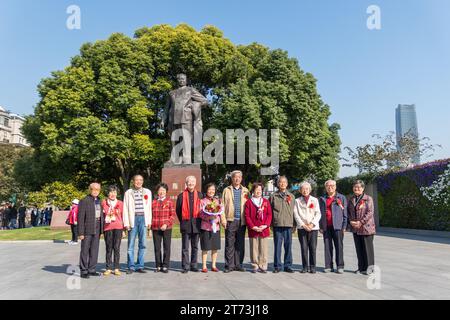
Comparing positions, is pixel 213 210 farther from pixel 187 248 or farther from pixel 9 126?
pixel 9 126

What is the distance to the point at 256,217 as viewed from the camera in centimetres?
711

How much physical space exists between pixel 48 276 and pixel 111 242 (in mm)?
1200

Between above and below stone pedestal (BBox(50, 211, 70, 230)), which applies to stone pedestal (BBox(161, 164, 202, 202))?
above

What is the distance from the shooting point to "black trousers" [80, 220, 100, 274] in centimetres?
665

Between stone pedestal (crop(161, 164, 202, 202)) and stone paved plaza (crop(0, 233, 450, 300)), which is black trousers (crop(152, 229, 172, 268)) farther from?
stone pedestal (crop(161, 164, 202, 202))

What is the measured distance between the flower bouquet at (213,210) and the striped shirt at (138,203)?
3.91ft

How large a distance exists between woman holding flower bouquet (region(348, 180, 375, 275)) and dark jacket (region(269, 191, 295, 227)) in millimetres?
1212

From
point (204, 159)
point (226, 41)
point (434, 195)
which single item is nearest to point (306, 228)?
point (434, 195)

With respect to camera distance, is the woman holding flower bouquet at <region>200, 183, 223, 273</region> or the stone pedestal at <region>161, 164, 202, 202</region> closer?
the woman holding flower bouquet at <region>200, 183, 223, 273</region>

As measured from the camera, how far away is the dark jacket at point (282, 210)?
716 cm

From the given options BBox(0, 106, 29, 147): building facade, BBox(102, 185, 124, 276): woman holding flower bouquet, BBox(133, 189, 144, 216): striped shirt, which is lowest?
BBox(102, 185, 124, 276): woman holding flower bouquet

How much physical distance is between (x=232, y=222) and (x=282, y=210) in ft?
3.25

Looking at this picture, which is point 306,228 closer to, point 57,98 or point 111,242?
point 111,242

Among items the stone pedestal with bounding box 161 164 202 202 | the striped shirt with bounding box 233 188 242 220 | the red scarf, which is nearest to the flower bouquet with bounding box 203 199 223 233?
the red scarf
